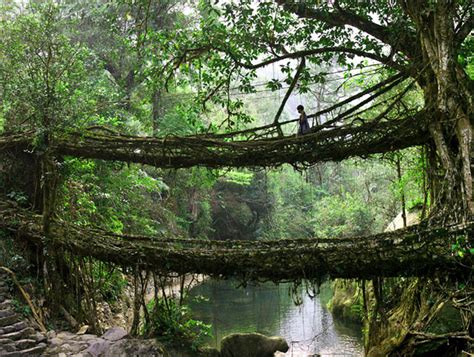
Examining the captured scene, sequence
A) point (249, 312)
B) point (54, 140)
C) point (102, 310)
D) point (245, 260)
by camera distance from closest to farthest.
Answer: point (245, 260) < point (54, 140) < point (102, 310) < point (249, 312)

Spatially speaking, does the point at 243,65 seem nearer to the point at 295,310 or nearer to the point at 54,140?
the point at 54,140

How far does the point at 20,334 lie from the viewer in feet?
19.0

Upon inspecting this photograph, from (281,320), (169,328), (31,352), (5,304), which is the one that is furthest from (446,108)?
(281,320)

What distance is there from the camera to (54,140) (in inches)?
276

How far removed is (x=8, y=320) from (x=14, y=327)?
16 cm

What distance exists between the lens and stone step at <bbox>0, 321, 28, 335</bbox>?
5707 millimetres

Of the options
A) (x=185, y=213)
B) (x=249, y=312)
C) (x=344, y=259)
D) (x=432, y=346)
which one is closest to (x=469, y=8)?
(x=344, y=259)

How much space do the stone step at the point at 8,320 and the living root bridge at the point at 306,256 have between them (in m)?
1.22

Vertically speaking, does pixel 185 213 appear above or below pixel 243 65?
below

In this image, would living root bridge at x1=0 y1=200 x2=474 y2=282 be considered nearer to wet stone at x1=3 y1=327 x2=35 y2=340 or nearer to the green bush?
the green bush

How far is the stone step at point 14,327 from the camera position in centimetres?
571

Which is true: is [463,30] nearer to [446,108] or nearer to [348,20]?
[446,108]

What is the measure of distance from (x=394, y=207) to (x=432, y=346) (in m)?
12.9

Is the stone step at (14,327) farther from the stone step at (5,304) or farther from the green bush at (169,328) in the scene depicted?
the green bush at (169,328)
